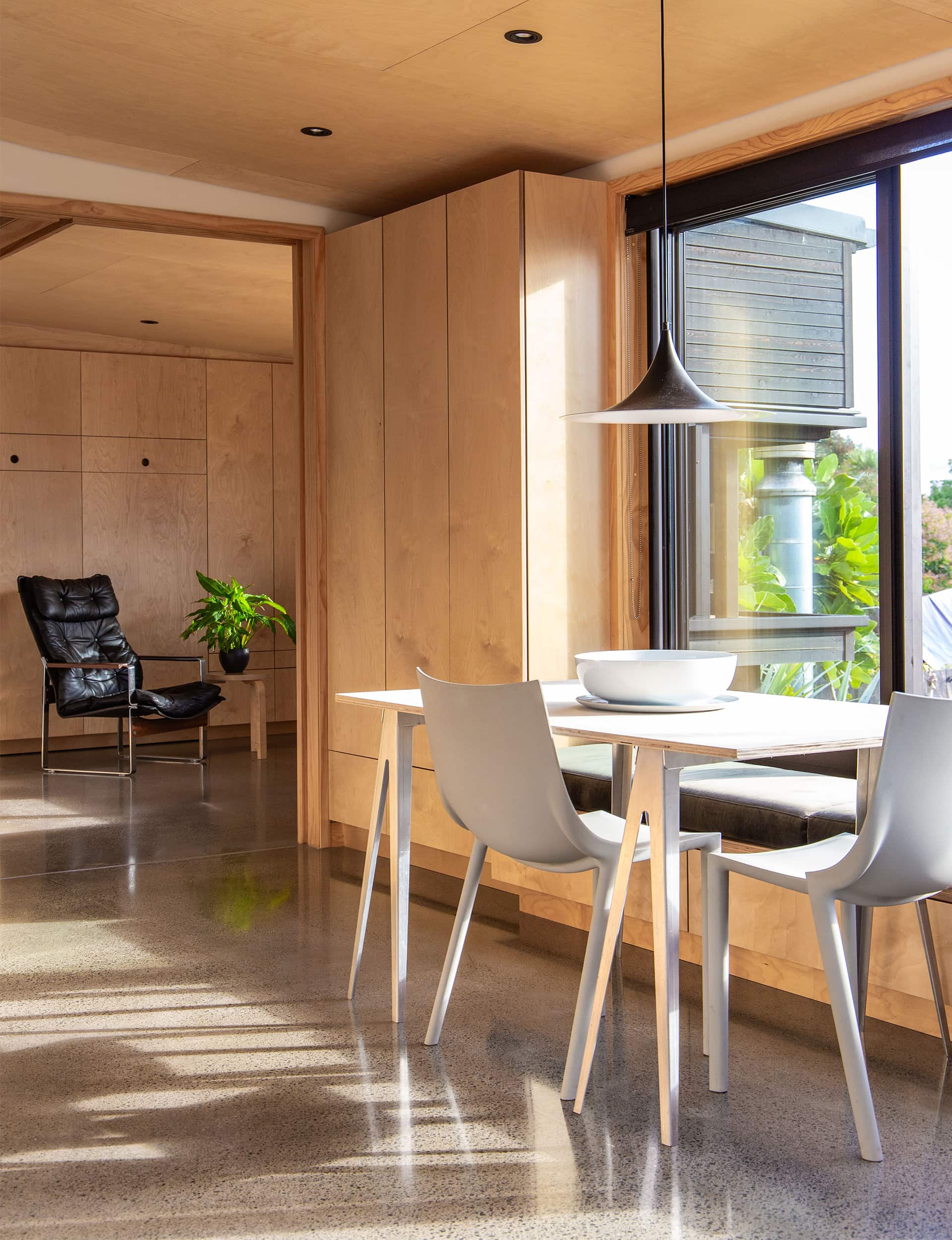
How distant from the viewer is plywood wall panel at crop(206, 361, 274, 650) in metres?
8.67

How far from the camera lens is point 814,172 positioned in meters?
3.81

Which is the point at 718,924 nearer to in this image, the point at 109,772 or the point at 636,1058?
the point at 636,1058

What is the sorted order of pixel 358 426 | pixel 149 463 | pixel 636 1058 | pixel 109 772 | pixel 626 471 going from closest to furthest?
pixel 636 1058 → pixel 626 471 → pixel 358 426 → pixel 109 772 → pixel 149 463

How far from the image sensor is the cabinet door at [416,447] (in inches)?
181

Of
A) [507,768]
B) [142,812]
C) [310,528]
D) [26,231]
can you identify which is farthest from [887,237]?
[142,812]

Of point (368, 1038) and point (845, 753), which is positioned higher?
point (845, 753)

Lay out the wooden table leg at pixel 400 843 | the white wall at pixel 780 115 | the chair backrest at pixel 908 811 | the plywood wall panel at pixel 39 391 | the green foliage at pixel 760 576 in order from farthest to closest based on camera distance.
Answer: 1. the plywood wall panel at pixel 39 391
2. the green foliage at pixel 760 576
3. the white wall at pixel 780 115
4. the wooden table leg at pixel 400 843
5. the chair backrest at pixel 908 811

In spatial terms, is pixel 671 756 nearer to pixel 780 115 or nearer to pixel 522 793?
pixel 522 793

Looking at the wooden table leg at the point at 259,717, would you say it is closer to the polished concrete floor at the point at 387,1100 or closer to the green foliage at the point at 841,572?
the polished concrete floor at the point at 387,1100

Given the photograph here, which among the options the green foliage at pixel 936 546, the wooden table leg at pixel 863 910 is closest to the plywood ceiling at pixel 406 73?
the green foliage at pixel 936 546

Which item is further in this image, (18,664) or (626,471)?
(18,664)

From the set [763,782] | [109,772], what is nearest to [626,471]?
[763,782]

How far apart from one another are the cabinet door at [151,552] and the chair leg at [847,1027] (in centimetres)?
653

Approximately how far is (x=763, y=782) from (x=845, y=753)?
0.45 m
